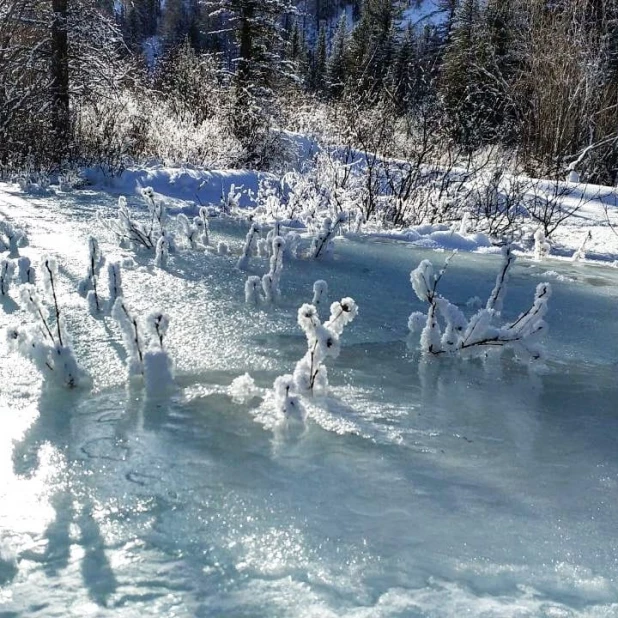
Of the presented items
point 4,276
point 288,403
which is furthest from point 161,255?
point 288,403

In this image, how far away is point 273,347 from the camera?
Answer: 3.40m

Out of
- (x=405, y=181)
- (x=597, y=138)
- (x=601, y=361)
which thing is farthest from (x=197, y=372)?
(x=597, y=138)

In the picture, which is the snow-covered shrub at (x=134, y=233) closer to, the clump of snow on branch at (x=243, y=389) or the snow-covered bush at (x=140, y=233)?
the snow-covered bush at (x=140, y=233)

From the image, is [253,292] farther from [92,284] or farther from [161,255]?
[161,255]

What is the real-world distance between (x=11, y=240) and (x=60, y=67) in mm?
9903

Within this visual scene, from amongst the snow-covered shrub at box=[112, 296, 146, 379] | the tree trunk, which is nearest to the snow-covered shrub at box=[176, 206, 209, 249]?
the snow-covered shrub at box=[112, 296, 146, 379]

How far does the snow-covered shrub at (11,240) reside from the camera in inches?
202

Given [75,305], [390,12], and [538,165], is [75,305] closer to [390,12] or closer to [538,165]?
[538,165]

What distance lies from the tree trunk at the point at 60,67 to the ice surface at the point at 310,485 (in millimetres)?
10144

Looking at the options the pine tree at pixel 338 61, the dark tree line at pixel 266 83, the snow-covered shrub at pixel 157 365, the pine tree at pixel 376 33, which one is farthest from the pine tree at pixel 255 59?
the pine tree at pixel 338 61

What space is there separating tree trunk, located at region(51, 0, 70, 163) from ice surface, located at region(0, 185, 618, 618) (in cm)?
1014

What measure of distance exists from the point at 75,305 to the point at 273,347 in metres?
1.31

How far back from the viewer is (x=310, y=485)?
6.79ft

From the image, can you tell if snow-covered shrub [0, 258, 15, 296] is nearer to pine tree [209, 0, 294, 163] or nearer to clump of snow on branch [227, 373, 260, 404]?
clump of snow on branch [227, 373, 260, 404]
